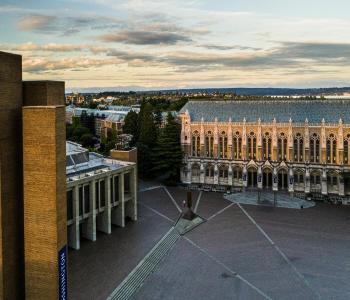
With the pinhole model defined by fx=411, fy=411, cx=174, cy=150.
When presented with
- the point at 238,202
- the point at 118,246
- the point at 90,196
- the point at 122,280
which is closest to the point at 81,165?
the point at 90,196

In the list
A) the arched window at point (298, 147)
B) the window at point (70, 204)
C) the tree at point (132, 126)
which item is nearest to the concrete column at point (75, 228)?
the window at point (70, 204)

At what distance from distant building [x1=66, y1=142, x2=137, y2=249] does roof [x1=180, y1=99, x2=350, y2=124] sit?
2598cm

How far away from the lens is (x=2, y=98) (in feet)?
58.7

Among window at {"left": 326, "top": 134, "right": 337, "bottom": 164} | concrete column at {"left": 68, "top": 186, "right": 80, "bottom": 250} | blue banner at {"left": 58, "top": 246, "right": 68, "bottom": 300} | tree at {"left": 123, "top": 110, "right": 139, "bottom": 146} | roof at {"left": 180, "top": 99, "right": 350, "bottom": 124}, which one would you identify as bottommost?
concrete column at {"left": 68, "top": 186, "right": 80, "bottom": 250}

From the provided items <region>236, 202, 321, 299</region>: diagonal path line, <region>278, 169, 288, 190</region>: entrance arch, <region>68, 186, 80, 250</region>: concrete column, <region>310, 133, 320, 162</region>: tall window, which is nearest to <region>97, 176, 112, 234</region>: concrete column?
<region>68, 186, 80, 250</region>: concrete column

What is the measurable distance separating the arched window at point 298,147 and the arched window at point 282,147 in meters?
1.55

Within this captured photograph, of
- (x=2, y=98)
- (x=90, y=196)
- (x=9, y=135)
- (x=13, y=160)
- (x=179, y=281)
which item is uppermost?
(x=2, y=98)

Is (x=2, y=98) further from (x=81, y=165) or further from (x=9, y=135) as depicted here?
(x=81, y=165)

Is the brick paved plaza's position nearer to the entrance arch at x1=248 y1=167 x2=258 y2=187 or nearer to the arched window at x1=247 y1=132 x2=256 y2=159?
the entrance arch at x1=248 y1=167 x2=258 y2=187

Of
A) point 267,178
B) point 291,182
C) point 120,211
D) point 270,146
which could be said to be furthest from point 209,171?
point 120,211

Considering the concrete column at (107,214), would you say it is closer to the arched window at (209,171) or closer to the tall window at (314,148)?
the arched window at (209,171)

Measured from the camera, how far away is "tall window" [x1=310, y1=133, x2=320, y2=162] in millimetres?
64500

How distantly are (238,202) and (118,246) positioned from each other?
24.5 meters

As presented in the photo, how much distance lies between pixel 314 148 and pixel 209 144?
17.1 metres
